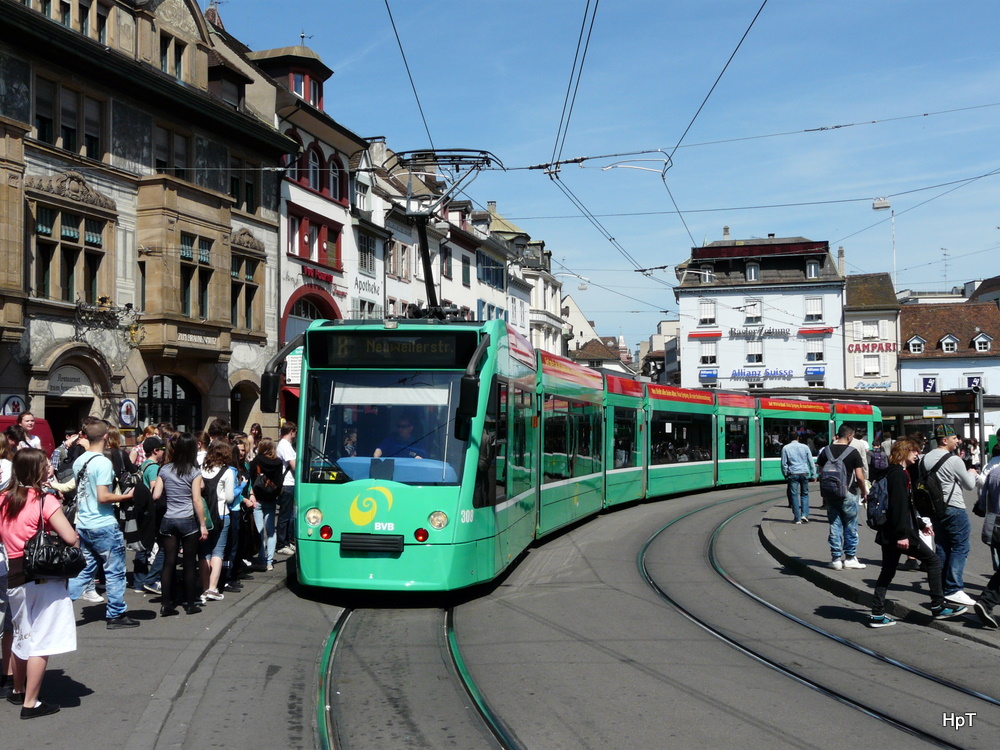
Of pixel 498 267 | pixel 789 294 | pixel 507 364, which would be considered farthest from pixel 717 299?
pixel 507 364

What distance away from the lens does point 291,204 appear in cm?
3362

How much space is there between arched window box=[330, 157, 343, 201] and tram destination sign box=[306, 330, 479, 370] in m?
26.8

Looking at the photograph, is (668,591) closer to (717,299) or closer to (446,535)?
(446,535)

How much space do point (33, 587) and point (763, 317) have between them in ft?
229

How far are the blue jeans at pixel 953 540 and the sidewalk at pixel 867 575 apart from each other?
36 cm

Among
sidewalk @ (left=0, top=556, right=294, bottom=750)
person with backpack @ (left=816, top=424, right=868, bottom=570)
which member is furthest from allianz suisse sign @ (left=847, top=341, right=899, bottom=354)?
sidewalk @ (left=0, top=556, right=294, bottom=750)

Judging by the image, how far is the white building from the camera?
7188 centimetres

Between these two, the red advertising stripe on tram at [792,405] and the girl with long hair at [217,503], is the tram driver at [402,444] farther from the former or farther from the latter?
the red advertising stripe on tram at [792,405]

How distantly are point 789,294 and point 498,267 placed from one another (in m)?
25.4

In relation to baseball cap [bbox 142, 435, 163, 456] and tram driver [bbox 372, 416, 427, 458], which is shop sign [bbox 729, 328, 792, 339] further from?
tram driver [bbox 372, 416, 427, 458]

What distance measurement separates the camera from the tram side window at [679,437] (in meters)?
25.9

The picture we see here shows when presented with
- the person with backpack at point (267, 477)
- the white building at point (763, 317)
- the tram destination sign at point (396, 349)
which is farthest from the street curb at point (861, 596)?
the white building at point (763, 317)

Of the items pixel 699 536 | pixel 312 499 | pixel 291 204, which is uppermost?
pixel 291 204

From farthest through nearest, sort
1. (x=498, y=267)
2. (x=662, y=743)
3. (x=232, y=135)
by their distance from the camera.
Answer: (x=498, y=267), (x=232, y=135), (x=662, y=743)
